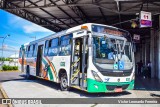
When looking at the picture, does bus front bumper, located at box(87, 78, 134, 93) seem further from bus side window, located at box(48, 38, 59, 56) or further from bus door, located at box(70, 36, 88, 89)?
bus side window, located at box(48, 38, 59, 56)

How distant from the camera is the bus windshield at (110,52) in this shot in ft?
30.0

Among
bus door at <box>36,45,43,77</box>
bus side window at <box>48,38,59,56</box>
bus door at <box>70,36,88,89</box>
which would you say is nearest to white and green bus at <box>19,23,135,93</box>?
bus door at <box>70,36,88,89</box>

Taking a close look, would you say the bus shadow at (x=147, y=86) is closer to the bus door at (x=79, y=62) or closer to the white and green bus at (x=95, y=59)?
the white and green bus at (x=95, y=59)

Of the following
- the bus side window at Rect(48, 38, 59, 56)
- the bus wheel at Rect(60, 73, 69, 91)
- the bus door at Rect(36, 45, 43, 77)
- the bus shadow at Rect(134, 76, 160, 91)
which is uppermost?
the bus side window at Rect(48, 38, 59, 56)

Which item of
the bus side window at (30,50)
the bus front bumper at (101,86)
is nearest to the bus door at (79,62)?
the bus front bumper at (101,86)

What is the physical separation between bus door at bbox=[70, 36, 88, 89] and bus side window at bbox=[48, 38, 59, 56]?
2.01m

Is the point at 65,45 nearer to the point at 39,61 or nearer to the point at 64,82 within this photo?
the point at 64,82

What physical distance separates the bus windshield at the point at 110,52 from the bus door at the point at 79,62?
49 centimetres

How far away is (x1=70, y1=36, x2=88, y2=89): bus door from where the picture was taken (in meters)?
9.37

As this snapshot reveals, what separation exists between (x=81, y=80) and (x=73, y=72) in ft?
2.48

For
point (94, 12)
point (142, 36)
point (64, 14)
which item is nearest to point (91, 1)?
point (94, 12)

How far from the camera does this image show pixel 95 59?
9.05 metres

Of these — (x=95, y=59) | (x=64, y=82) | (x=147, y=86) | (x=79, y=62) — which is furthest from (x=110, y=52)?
(x=147, y=86)

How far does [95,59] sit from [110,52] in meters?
0.79
